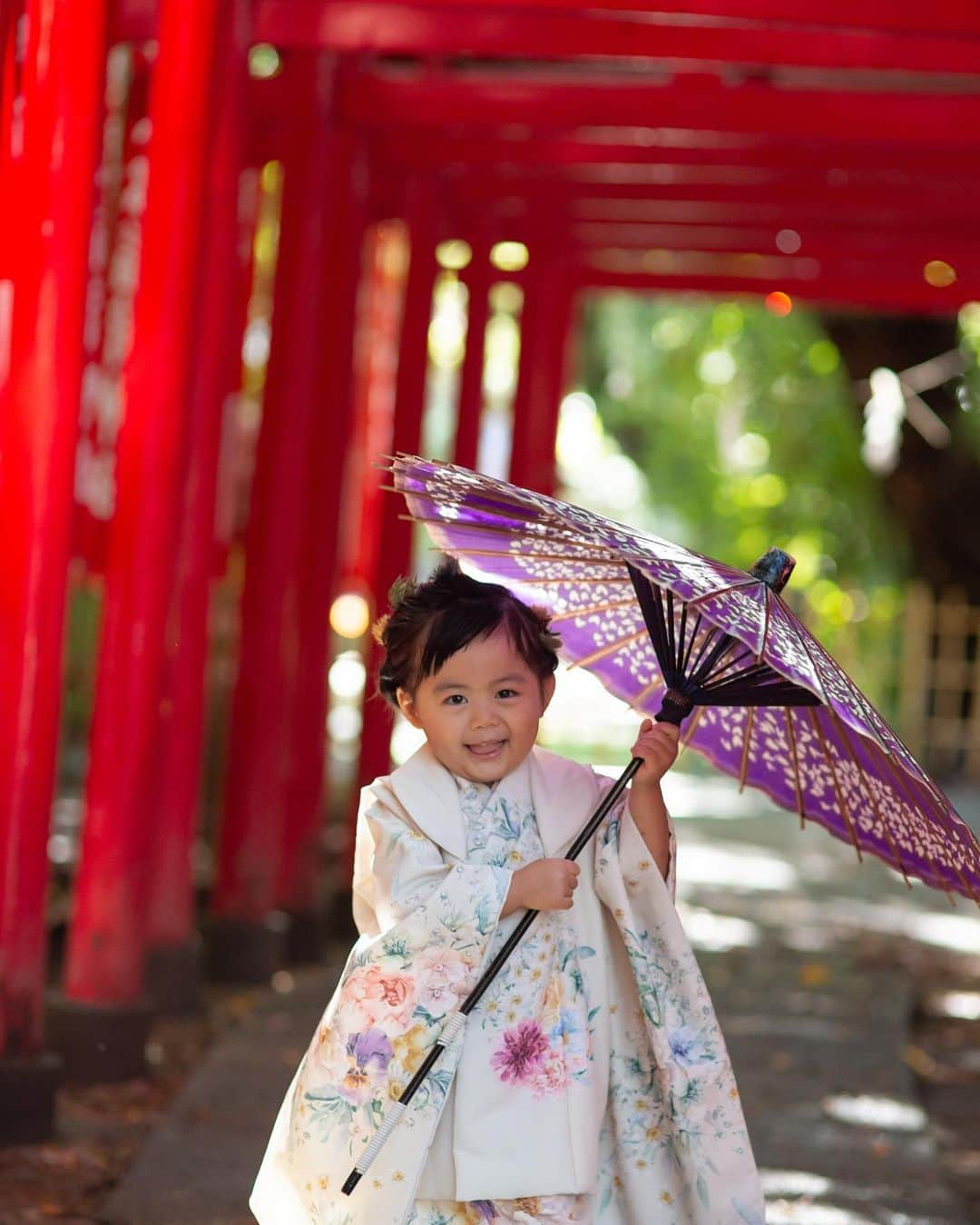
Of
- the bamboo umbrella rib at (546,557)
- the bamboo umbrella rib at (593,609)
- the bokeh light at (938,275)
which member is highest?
the bokeh light at (938,275)

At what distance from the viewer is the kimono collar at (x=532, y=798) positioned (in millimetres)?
3076

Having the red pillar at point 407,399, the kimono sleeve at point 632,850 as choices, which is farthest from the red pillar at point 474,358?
the kimono sleeve at point 632,850

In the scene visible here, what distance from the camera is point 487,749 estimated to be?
311cm

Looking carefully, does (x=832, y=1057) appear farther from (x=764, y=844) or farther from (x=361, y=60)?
(x=764, y=844)

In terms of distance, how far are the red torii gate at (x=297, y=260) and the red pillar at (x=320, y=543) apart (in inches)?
0.6

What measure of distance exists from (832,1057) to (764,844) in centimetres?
570

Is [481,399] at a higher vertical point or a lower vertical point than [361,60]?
lower

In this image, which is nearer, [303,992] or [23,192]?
[23,192]

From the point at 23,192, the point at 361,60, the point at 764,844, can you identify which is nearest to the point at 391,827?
the point at 23,192

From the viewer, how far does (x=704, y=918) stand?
8.92 m

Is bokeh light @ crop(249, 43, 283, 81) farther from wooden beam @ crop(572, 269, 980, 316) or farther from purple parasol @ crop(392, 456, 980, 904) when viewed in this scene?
purple parasol @ crop(392, 456, 980, 904)

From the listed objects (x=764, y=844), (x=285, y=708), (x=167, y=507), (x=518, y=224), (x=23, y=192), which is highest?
(x=518, y=224)

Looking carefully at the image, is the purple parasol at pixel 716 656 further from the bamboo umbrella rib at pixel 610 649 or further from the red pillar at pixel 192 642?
the red pillar at pixel 192 642

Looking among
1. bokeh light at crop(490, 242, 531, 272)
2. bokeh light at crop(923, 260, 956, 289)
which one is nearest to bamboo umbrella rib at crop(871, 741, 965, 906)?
bokeh light at crop(490, 242, 531, 272)
